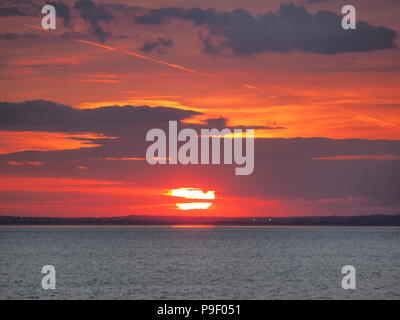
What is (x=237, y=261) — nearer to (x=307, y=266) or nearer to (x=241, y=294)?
(x=307, y=266)

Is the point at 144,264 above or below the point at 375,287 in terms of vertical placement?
above

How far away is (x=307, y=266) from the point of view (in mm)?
107438

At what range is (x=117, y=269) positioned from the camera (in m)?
99.0
